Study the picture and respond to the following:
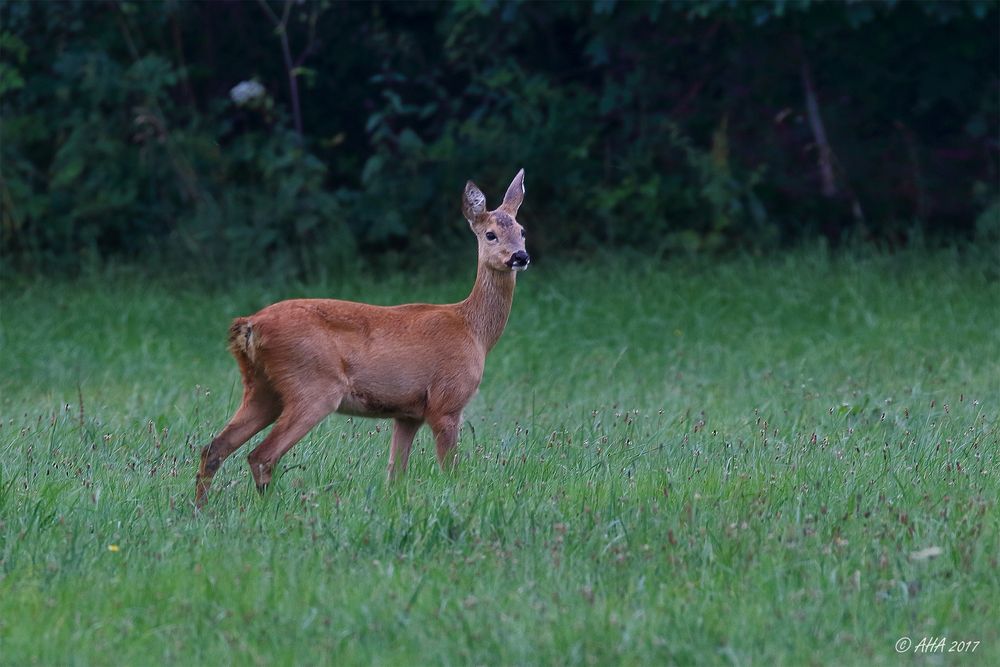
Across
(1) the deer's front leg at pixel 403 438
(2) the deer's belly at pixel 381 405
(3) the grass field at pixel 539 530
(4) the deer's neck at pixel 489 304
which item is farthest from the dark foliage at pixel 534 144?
(2) the deer's belly at pixel 381 405

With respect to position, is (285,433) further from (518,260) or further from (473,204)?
(473,204)

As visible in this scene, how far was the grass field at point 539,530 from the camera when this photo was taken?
382 cm

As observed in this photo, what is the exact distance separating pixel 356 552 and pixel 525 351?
5.46 meters

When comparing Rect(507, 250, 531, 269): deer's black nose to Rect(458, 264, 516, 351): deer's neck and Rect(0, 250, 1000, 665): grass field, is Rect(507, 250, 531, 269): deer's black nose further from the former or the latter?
Rect(0, 250, 1000, 665): grass field

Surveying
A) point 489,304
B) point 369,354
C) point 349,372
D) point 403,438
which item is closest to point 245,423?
point 349,372

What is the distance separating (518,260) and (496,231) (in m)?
0.32

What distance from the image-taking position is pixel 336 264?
12.3 metres

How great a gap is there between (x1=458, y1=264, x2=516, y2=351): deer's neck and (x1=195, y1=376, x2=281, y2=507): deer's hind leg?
3.34 ft

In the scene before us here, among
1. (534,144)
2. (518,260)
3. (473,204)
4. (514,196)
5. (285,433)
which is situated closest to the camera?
(285,433)

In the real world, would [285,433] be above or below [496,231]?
below

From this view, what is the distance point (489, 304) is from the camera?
6.41 meters

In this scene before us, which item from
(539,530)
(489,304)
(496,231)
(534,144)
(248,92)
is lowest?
(534,144)

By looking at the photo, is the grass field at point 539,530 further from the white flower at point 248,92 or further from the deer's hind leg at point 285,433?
the white flower at point 248,92

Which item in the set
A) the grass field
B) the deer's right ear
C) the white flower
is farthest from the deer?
the white flower
